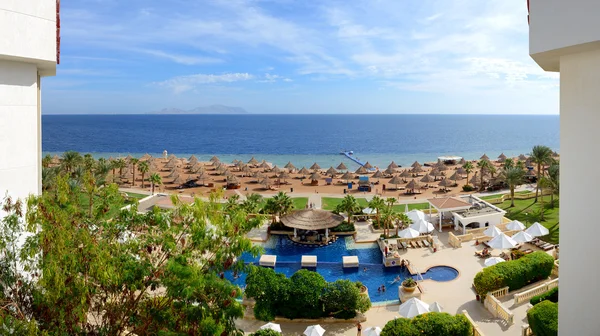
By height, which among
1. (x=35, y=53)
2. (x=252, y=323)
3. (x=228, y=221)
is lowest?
(x=252, y=323)

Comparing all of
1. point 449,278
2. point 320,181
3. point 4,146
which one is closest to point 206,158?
point 320,181

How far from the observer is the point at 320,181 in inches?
2213

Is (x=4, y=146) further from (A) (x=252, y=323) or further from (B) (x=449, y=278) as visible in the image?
(B) (x=449, y=278)

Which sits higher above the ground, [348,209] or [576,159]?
[576,159]

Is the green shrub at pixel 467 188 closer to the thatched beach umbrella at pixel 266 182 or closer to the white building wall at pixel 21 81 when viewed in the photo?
the thatched beach umbrella at pixel 266 182

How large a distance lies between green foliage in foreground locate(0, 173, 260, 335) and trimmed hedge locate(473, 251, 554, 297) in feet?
51.4

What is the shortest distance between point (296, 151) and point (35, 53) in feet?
379

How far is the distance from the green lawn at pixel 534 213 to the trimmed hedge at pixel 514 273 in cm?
728

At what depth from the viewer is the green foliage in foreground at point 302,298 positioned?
18.4 meters

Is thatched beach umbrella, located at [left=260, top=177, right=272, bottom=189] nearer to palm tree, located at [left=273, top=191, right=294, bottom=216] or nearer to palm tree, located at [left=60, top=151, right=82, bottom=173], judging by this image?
palm tree, located at [left=273, top=191, right=294, bottom=216]

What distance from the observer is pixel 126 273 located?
7.46 meters

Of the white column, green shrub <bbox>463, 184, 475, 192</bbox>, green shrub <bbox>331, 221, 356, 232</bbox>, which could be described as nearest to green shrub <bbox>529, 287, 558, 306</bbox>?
the white column

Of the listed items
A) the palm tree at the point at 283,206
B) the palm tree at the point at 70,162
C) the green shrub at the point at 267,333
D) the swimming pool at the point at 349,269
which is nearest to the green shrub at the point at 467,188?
the swimming pool at the point at 349,269

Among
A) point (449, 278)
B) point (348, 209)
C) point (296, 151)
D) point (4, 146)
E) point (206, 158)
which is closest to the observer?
point (4, 146)
